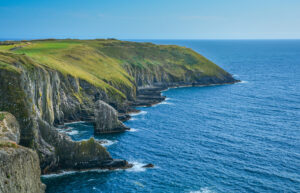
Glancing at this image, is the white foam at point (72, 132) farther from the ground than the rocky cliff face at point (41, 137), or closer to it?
closer to it

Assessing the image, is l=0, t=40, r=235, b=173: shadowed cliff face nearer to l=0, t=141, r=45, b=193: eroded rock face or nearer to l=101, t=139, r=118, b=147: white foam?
l=101, t=139, r=118, b=147: white foam

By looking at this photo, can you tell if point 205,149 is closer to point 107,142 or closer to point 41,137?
point 107,142

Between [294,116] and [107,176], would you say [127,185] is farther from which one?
[294,116]

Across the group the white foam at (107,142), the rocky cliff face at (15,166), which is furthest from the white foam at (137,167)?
the rocky cliff face at (15,166)

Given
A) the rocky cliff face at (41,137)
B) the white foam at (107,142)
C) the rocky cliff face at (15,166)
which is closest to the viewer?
the rocky cliff face at (15,166)

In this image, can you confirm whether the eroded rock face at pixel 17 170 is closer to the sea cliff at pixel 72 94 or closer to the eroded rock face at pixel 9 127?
the eroded rock face at pixel 9 127

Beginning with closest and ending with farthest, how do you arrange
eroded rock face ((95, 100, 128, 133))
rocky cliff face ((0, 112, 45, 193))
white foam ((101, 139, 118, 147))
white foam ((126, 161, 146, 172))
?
rocky cliff face ((0, 112, 45, 193)) < white foam ((126, 161, 146, 172)) < white foam ((101, 139, 118, 147)) < eroded rock face ((95, 100, 128, 133))

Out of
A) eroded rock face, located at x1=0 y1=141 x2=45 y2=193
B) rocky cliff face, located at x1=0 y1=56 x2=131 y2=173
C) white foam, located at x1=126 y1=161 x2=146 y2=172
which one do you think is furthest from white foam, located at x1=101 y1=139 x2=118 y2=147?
eroded rock face, located at x1=0 y1=141 x2=45 y2=193
